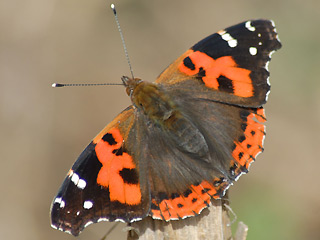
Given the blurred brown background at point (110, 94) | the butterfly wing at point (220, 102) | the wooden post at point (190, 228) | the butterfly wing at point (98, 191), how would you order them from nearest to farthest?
the wooden post at point (190, 228) → the butterfly wing at point (98, 191) → the butterfly wing at point (220, 102) → the blurred brown background at point (110, 94)

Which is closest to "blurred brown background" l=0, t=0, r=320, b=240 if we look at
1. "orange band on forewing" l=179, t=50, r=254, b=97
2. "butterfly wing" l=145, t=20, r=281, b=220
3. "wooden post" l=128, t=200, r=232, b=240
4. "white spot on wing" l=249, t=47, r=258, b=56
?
"butterfly wing" l=145, t=20, r=281, b=220

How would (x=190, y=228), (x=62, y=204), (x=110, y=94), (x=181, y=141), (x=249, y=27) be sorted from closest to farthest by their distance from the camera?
(x=190, y=228)
(x=62, y=204)
(x=181, y=141)
(x=249, y=27)
(x=110, y=94)

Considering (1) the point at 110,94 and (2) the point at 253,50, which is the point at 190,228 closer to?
(2) the point at 253,50

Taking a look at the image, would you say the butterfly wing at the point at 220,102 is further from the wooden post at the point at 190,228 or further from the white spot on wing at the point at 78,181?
the white spot on wing at the point at 78,181

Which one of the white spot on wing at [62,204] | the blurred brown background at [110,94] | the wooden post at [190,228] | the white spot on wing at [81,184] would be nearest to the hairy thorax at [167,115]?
the wooden post at [190,228]

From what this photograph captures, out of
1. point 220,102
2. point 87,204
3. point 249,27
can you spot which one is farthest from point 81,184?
point 249,27
